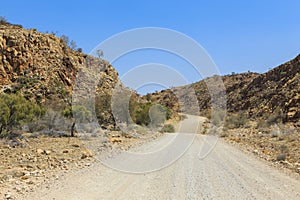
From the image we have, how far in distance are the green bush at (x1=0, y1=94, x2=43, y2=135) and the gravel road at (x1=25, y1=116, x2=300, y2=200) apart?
8.31 metres

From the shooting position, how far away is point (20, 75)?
38.5 metres

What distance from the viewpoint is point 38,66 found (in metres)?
41.3

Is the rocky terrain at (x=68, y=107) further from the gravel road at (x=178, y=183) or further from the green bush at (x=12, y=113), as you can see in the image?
the gravel road at (x=178, y=183)

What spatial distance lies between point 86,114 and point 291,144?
1478 cm

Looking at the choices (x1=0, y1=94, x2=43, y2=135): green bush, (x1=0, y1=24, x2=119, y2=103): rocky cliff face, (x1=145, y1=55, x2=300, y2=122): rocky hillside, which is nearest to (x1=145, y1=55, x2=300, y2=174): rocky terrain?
(x1=145, y1=55, x2=300, y2=122): rocky hillside

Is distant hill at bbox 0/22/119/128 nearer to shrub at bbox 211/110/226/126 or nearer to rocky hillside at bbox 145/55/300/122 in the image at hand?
shrub at bbox 211/110/226/126

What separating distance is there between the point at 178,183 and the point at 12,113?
1254cm

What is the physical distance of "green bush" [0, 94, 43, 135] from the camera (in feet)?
52.4

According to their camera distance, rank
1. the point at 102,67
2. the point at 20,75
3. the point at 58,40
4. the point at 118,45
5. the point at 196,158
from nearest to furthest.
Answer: the point at 196,158
the point at 118,45
the point at 20,75
the point at 58,40
the point at 102,67

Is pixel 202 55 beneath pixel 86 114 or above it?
above

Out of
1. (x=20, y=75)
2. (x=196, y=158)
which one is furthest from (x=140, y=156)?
(x=20, y=75)

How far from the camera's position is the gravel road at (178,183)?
6.57 m

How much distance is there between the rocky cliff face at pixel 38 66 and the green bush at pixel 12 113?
48.0 feet

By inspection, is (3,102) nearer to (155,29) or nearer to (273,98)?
(155,29)
